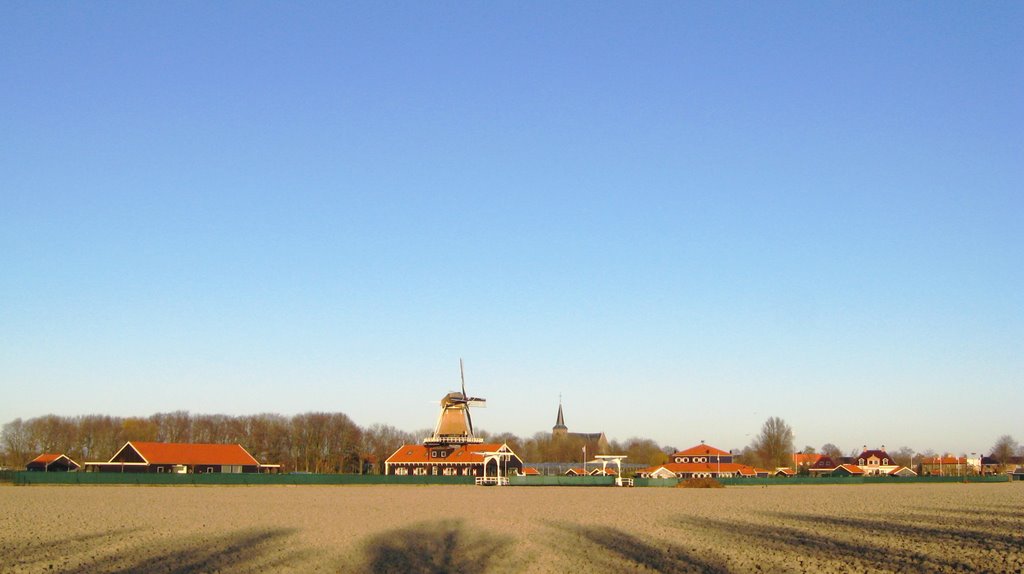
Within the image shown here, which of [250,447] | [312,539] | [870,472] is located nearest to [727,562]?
[312,539]

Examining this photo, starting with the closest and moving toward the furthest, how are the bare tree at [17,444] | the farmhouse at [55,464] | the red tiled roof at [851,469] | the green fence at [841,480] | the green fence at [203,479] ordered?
the green fence at [203,479] < the green fence at [841,480] < the farmhouse at [55,464] < the bare tree at [17,444] < the red tiled roof at [851,469]

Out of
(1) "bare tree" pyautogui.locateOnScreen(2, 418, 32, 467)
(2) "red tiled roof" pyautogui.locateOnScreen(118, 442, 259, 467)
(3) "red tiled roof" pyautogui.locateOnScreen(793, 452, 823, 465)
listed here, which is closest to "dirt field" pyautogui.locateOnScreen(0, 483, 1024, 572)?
(2) "red tiled roof" pyautogui.locateOnScreen(118, 442, 259, 467)

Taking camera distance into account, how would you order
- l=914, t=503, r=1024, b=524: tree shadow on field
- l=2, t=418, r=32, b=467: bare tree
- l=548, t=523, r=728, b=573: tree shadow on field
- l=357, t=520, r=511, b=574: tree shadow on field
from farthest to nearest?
l=2, t=418, r=32, b=467: bare tree → l=914, t=503, r=1024, b=524: tree shadow on field → l=357, t=520, r=511, b=574: tree shadow on field → l=548, t=523, r=728, b=573: tree shadow on field

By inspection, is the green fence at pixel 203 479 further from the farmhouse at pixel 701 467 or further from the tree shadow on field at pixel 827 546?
the tree shadow on field at pixel 827 546

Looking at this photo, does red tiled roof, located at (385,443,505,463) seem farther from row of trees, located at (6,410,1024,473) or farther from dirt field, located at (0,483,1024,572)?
dirt field, located at (0,483,1024,572)

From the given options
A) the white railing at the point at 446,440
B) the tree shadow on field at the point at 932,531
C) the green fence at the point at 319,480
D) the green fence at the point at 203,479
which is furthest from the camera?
the white railing at the point at 446,440

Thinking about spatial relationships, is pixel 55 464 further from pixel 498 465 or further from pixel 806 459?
pixel 806 459

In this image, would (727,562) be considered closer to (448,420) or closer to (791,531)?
(791,531)

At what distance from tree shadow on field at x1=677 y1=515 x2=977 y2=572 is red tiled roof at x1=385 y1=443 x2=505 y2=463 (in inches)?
2743

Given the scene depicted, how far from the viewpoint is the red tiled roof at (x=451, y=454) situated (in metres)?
107

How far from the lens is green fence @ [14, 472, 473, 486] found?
259ft

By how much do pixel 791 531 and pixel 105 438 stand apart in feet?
430

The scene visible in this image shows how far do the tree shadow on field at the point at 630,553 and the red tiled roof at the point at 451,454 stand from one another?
240 feet

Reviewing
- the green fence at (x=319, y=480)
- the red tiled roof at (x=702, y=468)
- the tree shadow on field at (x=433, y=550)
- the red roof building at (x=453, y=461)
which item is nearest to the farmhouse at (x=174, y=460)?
the green fence at (x=319, y=480)
